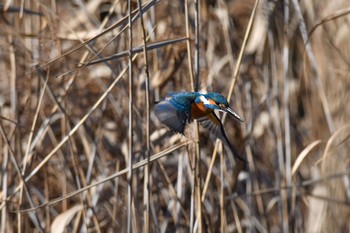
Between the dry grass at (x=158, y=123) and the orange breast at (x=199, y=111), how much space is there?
388 millimetres

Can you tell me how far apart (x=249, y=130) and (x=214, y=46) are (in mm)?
396

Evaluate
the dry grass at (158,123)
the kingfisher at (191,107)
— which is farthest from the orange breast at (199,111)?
the dry grass at (158,123)

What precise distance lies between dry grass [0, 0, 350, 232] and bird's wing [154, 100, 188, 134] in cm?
38

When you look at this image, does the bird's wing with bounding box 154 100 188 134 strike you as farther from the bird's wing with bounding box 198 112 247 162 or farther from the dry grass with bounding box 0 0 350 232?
the dry grass with bounding box 0 0 350 232

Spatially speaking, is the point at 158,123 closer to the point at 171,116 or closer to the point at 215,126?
the point at 215,126

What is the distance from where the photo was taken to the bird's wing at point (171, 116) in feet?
5.25

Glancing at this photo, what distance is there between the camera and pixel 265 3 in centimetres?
244

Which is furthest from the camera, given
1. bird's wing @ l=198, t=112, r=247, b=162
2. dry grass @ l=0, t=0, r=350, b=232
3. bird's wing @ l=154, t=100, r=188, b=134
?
dry grass @ l=0, t=0, r=350, b=232

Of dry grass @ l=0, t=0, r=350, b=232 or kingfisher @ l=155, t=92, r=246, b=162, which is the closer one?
kingfisher @ l=155, t=92, r=246, b=162

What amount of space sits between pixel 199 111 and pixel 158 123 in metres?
0.88

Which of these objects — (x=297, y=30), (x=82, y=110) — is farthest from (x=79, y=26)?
(x=297, y=30)

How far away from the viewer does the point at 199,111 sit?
1711mm

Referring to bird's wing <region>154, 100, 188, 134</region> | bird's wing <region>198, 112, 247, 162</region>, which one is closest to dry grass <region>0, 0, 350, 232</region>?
bird's wing <region>198, 112, 247, 162</region>

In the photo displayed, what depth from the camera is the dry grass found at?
221 cm
